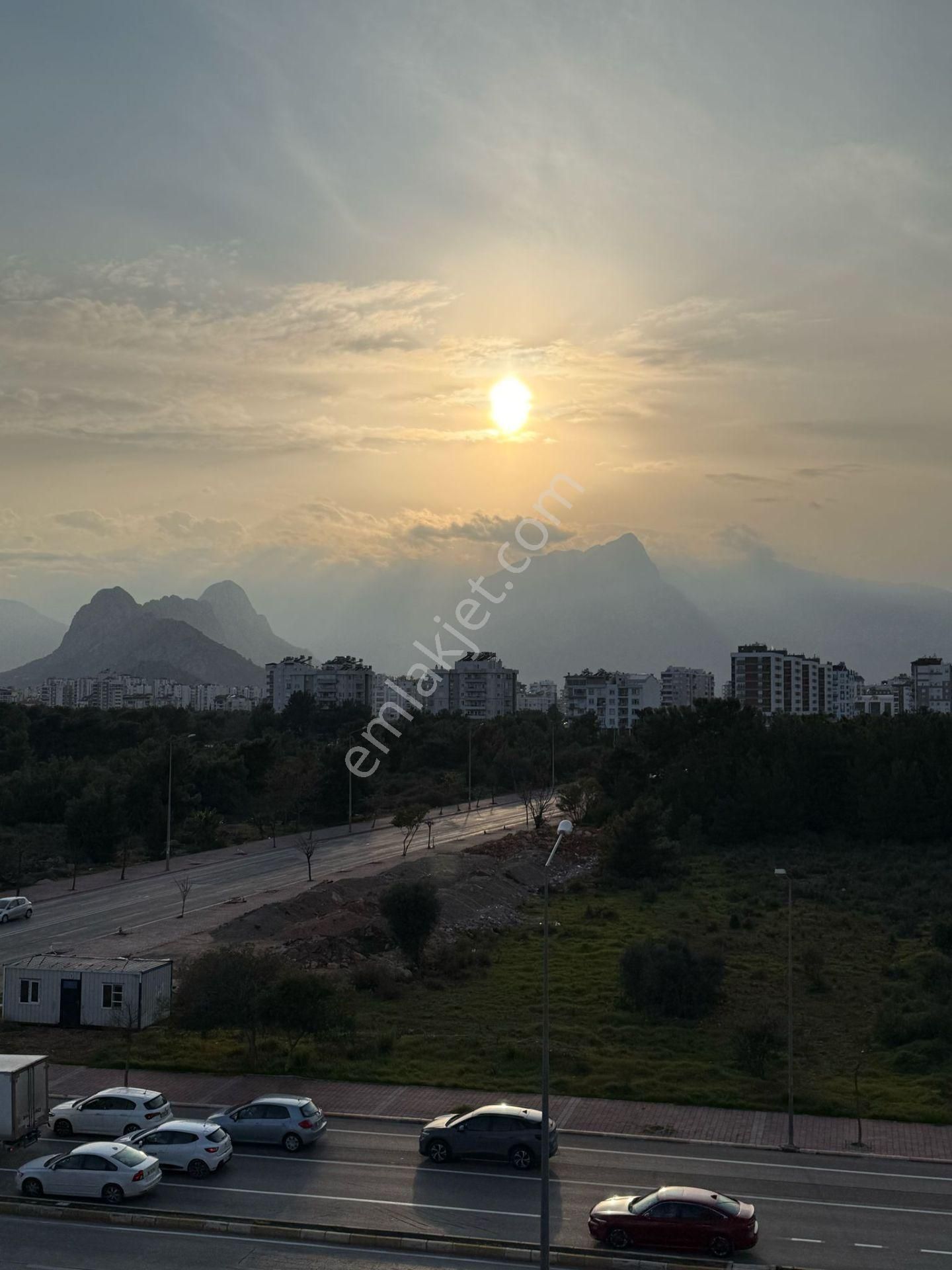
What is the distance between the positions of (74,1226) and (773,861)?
45198 mm

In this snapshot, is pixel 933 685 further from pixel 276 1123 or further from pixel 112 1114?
pixel 112 1114

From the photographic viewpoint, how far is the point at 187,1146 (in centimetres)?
1994

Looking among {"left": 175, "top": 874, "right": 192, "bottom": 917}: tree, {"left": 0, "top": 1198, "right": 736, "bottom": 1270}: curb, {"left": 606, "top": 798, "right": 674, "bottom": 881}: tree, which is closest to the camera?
{"left": 0, "top": 1198, "right": 736, "bottom": 1270}: curb

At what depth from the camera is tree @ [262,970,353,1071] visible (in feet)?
88.2

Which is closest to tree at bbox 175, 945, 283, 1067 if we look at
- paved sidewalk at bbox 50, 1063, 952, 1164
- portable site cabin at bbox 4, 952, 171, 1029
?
portable site cabin at bbox 4, 952, 171, 1029

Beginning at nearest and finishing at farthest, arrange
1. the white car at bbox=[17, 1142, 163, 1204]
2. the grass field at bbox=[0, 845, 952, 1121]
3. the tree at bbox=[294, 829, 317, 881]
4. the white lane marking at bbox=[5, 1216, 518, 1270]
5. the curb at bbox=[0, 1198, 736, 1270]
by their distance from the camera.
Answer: the curb at bbox=[0, 1198, 736, 1270] → the white lane marking at bbox=[5, 1216, 518, 1270] → the white car at bbox=[17, 1142, 163, 1204] → the grass field at bbox=[0, 845, 952, 1121] → the tree at bbox=[294, 829, 317, 881]

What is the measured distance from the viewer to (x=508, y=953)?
4019 cm

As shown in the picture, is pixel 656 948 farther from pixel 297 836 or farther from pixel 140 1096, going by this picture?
pixel 297 836

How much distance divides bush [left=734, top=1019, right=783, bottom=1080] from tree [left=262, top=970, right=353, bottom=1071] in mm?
9782

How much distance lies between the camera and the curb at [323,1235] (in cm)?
1658

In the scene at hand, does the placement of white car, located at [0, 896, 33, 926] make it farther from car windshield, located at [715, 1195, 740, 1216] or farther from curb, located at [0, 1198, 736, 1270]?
car windshield, located at [715, 1195, 740, 1216]

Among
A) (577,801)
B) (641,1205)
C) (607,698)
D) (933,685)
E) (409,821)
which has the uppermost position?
(933,685)

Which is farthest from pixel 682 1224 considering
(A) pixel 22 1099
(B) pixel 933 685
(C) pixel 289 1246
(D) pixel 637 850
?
(B) pixel 933 685

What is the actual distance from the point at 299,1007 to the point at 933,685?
18777 centimetres
